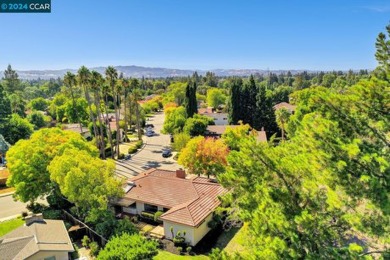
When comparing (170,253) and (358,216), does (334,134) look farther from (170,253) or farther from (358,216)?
(170,253)

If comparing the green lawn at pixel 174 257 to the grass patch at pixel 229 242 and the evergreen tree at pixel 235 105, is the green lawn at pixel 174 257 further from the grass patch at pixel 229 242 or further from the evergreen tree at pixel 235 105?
the evergreen tree at pixel 235 105

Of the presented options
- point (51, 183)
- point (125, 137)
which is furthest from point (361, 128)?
point (125, 137)

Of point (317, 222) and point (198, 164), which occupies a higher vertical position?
point (317, 222)

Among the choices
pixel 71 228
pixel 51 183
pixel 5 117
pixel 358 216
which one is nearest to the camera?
pixel 358 216

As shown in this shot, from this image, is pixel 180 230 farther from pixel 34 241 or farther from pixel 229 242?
pixel 34 241

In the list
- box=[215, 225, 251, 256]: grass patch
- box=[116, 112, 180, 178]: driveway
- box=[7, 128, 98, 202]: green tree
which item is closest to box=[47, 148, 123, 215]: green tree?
box=[7, 128, 98, 202]: green tree

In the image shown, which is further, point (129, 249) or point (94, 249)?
point (94, 249)

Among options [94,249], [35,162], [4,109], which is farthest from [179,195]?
[4,109]
